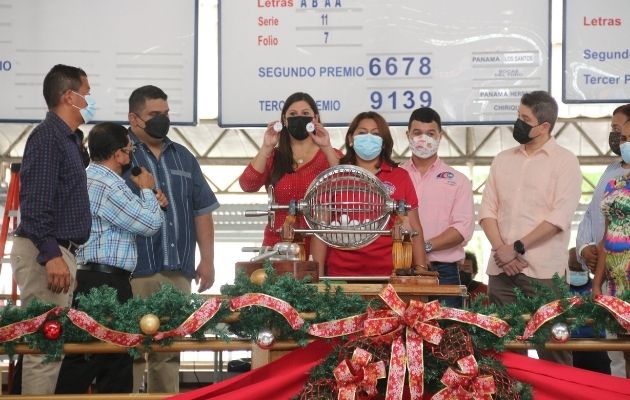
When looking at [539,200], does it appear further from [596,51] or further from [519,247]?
[596,51]

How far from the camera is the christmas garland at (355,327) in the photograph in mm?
3055

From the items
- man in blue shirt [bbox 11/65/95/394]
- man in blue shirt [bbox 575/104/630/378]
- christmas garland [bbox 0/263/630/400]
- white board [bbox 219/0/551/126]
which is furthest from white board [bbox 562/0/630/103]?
christmas garland [bbox 0/263/630/400]

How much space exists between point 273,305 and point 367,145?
1715 millimetres

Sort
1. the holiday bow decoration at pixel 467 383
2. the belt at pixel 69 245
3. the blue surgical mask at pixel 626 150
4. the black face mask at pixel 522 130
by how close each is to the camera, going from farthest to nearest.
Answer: the black face mask at pixel 522 130, the blue surgical mask at pixel 626 150, the belt at pixel 69 245, the holiday bow decoration at pixel 467 383

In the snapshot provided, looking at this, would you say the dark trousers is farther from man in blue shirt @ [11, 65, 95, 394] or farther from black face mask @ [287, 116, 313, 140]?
black face mask @ [287, 116, 313, 140]

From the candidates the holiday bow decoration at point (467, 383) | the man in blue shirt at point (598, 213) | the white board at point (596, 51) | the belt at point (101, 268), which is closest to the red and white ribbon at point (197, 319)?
the holiday bow decoration at point (467, 383)

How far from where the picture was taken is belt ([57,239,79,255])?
4.56 m

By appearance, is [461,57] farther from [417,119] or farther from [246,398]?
[246,398]

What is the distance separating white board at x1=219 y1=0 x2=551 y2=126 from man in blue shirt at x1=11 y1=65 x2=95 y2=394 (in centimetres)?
232

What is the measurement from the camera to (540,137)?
18.0 feet

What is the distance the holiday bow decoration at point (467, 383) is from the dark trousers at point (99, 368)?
5.24 feet

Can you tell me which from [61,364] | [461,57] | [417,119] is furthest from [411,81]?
[61,364]

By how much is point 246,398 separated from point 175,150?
2.61 metres

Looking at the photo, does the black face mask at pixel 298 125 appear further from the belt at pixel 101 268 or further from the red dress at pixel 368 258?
the belt at pixel 101 268
